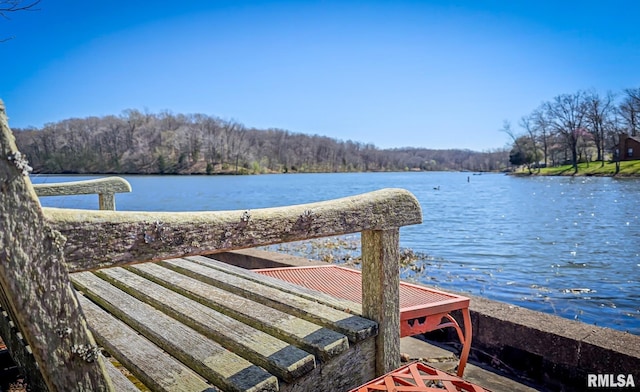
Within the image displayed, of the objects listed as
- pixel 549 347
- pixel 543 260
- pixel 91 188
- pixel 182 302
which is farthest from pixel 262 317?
pixel 543 260

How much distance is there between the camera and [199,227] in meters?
1.31

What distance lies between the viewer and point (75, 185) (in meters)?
3.73

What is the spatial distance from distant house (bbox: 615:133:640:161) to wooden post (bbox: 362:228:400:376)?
6815cm

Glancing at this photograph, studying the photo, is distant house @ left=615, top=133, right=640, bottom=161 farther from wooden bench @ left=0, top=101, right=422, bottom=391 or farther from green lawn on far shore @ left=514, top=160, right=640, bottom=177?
wooden bench @ left=0, top=101, right=422, bottom=391

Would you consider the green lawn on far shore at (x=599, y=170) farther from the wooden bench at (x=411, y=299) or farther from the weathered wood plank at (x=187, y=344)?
the weathered wood plank at (x=187, y=344)

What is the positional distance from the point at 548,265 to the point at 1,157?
1002cm

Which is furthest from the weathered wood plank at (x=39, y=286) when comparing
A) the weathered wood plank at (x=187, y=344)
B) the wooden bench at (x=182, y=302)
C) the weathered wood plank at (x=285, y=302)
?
the weathered wood plank at (x=285, y=302)

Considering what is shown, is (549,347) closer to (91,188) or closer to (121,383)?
(121,383)

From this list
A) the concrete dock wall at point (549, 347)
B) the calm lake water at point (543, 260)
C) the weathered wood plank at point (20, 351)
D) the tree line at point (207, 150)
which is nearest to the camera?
the weathered wood plank at point (20, 351)

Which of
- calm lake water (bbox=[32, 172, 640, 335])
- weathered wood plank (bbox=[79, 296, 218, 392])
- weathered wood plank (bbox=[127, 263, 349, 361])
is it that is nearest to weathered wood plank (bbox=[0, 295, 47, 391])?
weathered wood plank (bbox=[79, 296, 218, 392])

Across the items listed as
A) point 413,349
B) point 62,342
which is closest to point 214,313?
point 62,342

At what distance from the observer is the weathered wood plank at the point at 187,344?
5.16 feet

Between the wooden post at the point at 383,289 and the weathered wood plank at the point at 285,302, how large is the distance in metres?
0.07

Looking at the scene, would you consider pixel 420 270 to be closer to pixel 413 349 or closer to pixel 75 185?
pixel 413 349
